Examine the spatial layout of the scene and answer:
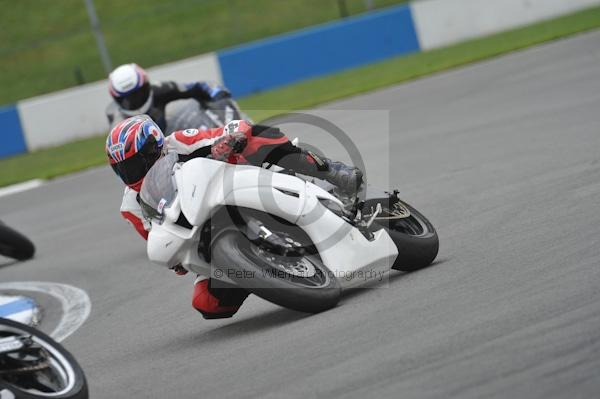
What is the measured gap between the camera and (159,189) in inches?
254

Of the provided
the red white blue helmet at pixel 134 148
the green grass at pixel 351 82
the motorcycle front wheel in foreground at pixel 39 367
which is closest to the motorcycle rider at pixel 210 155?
the red white blue helmet at pixel 134 148

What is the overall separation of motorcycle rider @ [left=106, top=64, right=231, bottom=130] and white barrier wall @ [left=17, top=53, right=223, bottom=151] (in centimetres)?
987

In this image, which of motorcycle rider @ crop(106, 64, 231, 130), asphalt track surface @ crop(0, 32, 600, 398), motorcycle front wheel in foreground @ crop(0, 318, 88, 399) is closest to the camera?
asphalt track surface @ crop(0, 32, 600, 398)

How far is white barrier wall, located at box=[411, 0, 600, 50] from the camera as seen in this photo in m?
21.9

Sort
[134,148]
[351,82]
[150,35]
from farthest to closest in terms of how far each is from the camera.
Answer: [150,35], [351,82], [134,148]

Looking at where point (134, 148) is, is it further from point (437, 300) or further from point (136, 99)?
point (136, 99)

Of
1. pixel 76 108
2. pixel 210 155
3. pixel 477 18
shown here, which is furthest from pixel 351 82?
pixel 210 155

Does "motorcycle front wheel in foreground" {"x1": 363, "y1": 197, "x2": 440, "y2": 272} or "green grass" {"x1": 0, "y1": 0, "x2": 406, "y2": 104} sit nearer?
"motorcycle front wheel in foreground" {"x1": 363, "y1": 197, "x2": 440, "y2": 272}

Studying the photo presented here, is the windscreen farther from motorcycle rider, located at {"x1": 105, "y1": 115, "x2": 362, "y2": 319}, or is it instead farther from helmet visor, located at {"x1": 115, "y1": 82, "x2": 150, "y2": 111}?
helmet visor, located at {"x1": 115, "y1": 82, "x2": 150, "y2": 111}

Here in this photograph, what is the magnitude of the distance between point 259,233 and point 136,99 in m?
5.08

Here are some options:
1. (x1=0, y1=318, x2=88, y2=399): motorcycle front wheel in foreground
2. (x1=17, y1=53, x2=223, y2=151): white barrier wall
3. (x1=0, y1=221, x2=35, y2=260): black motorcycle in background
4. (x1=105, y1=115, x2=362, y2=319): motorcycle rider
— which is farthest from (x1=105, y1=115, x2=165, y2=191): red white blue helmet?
(x1=17, y1=53, x2=223, y2=151): white barrier wall

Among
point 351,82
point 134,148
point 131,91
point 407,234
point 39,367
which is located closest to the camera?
point 39,367

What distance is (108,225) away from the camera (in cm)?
1250

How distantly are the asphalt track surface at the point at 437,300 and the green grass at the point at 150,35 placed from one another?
10.2 m
